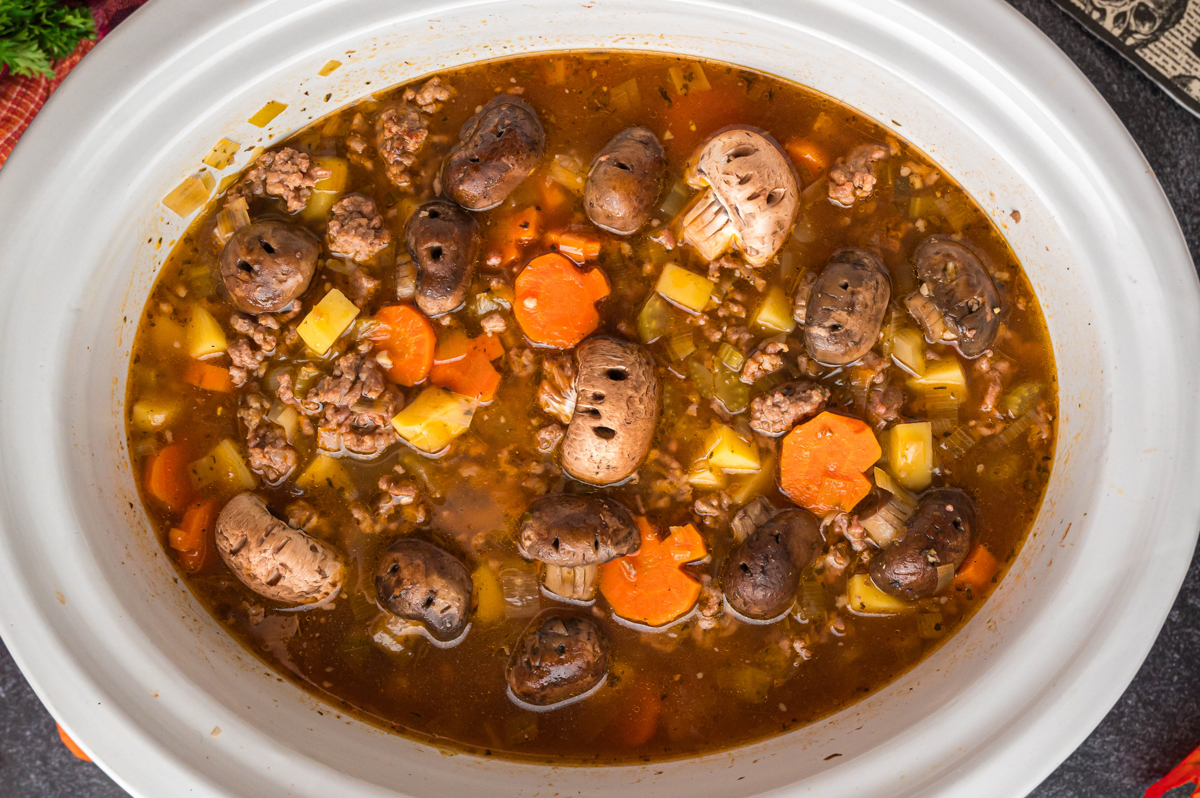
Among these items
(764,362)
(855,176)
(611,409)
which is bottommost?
→ (611,409)

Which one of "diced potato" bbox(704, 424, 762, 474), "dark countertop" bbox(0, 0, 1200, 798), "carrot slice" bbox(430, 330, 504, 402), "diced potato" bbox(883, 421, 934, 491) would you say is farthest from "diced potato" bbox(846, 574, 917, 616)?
"carrot slice" bbox(430, 330, 504, 402)

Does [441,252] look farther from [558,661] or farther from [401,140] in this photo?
[558,661]

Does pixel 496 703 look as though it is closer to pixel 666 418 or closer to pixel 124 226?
pixel 666 418

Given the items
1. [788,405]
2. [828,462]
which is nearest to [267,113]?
[788,405]

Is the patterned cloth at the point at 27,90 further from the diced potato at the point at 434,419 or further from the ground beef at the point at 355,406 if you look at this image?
the diced potato at the point at 434,419

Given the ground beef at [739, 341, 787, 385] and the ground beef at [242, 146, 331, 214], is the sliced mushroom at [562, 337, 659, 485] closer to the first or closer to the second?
the ground beef at [739, 341, 787, 385]

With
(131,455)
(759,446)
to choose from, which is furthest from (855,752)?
(131,455)
